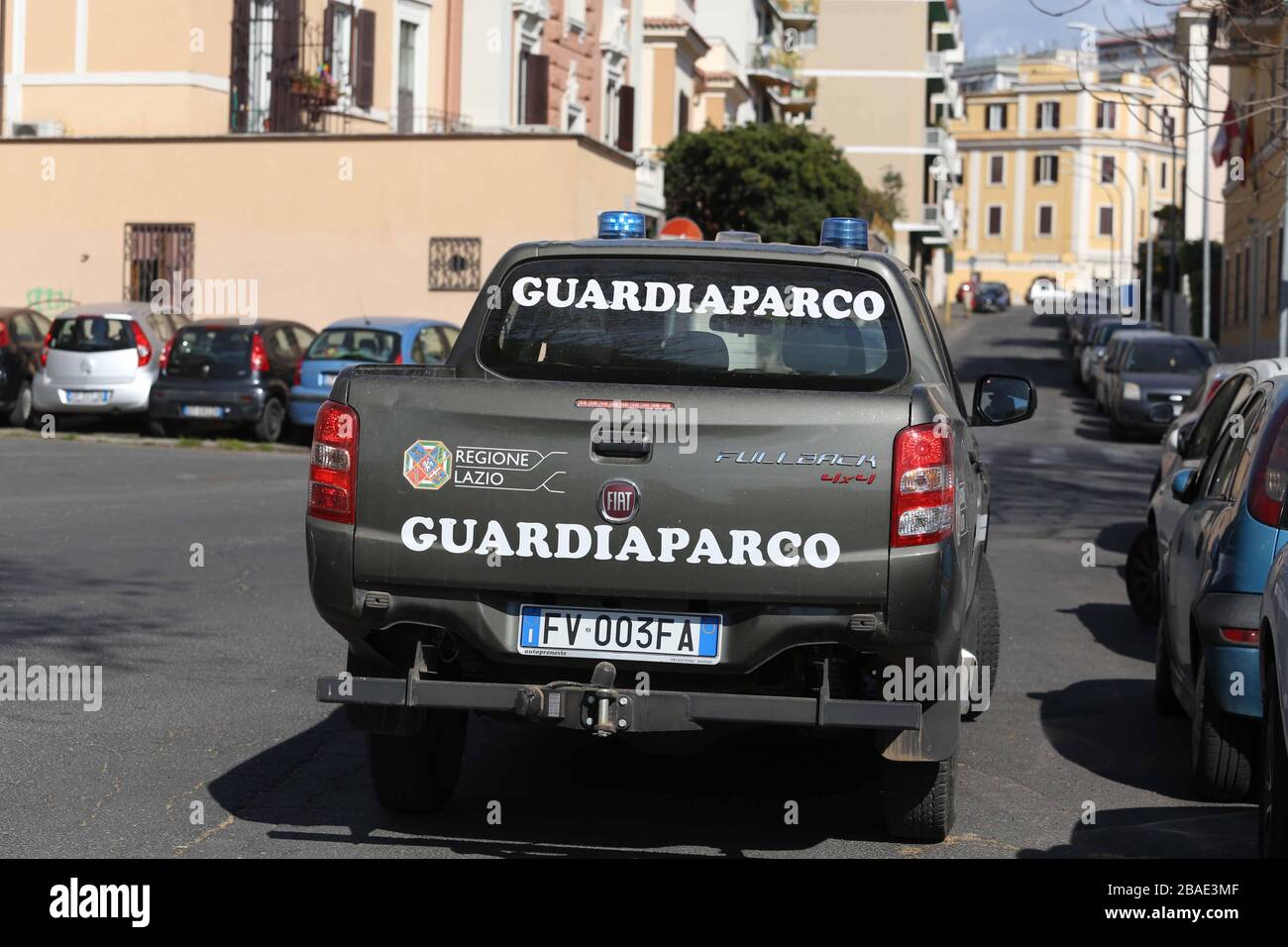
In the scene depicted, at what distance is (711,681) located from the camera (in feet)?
18.3

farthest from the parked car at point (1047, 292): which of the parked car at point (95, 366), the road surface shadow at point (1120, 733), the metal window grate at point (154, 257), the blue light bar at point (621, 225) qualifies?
the blue light bar at point (621, 225)

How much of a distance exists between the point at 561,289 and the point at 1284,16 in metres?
9.12

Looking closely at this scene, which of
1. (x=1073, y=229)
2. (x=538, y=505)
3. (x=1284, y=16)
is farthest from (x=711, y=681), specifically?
(x=1073, y=229)

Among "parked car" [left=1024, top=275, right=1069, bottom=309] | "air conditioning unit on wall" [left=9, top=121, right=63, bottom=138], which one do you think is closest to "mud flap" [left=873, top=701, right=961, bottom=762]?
"air conditioning unit on wall" [left=9, top=121, right=63, bottom=138]

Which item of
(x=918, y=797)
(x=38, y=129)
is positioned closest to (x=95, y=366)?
(x=38, y=129)

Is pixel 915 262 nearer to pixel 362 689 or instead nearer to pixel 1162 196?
pixel 1162 196

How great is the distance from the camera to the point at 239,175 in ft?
99.0

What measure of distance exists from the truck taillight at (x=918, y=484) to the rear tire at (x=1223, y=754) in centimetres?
207

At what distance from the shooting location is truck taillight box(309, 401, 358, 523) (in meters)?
5.56

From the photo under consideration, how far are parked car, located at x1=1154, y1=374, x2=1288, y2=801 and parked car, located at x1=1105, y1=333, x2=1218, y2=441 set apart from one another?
64.9 ft

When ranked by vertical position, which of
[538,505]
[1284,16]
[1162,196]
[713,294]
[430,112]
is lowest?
[538,505]

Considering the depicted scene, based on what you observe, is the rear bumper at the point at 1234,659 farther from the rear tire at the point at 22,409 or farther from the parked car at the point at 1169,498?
the rear tire at the point at 22,409
